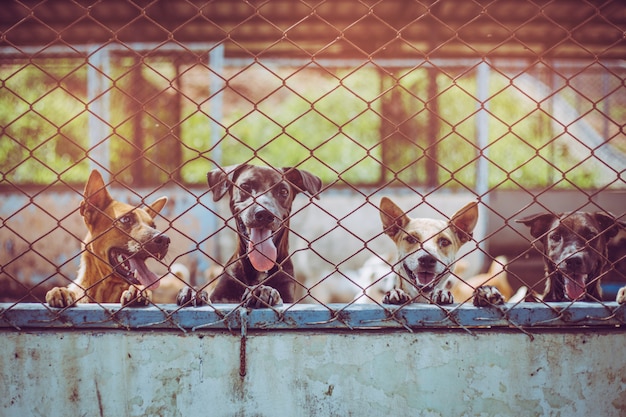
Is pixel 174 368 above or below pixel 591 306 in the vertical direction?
below

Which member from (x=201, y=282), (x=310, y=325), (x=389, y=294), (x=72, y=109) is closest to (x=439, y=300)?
(x=389, y=294)

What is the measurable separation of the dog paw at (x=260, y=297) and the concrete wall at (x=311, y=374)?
0.21m

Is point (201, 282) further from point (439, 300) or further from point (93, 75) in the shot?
point (439, 300)

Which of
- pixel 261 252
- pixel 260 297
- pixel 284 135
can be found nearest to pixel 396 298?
pixel 260 297

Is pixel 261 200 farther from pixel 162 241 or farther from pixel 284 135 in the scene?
pixel 284 135

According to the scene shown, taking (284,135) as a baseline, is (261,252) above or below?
below

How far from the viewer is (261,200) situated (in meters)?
3.32

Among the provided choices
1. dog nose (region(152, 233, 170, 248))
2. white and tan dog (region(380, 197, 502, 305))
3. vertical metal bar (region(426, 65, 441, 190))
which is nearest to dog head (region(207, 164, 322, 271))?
dog nose (region(152, 233, 170, 248))

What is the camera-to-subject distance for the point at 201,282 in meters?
6.85

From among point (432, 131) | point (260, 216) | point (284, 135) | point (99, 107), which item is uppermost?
point (284, 135)

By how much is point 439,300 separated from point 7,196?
6279 millimetres

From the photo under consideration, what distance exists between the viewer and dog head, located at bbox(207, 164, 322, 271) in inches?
123

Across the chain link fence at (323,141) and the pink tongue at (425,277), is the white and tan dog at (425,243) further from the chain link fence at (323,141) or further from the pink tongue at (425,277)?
the chain link fence at (323,141)

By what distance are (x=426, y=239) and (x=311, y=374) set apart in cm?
178
